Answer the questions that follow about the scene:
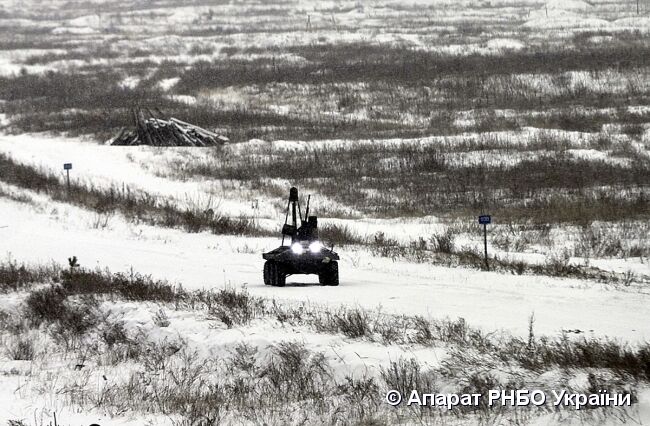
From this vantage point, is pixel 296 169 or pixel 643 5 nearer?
pixel 296 169

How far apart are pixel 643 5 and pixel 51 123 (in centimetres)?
6494

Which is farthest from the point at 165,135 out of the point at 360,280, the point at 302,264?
the point at 302,264

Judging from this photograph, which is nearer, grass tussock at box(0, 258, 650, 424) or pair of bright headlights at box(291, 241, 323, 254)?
grass tussock at box(0, 258, 650, 424)

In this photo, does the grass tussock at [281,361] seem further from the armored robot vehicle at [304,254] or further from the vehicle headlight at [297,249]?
the vehicle headlight at [297,249]

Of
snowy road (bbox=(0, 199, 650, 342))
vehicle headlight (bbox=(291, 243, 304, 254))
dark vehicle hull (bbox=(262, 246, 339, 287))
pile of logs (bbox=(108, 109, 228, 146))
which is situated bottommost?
pile of logs (bbox=(108, 109, 228, 146))

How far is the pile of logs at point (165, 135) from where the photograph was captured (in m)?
41.2

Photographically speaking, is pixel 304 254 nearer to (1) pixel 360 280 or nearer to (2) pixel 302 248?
(2) pixel 302 248

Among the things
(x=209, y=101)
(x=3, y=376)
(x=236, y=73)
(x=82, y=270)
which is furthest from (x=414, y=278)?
(x=236, y=73)

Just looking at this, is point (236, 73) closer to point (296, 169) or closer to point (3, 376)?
point (296, 169)

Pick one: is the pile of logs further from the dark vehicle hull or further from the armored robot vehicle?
the armored robot vehicle

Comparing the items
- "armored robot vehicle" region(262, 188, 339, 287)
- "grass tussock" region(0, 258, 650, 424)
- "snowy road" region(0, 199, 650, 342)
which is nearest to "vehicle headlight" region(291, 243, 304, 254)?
"armored robot vehicle" region(262, 188, 339, 287)

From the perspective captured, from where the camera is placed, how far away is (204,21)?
329ft

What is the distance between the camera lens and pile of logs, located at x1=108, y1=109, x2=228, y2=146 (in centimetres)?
4116

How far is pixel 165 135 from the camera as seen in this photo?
136ft
